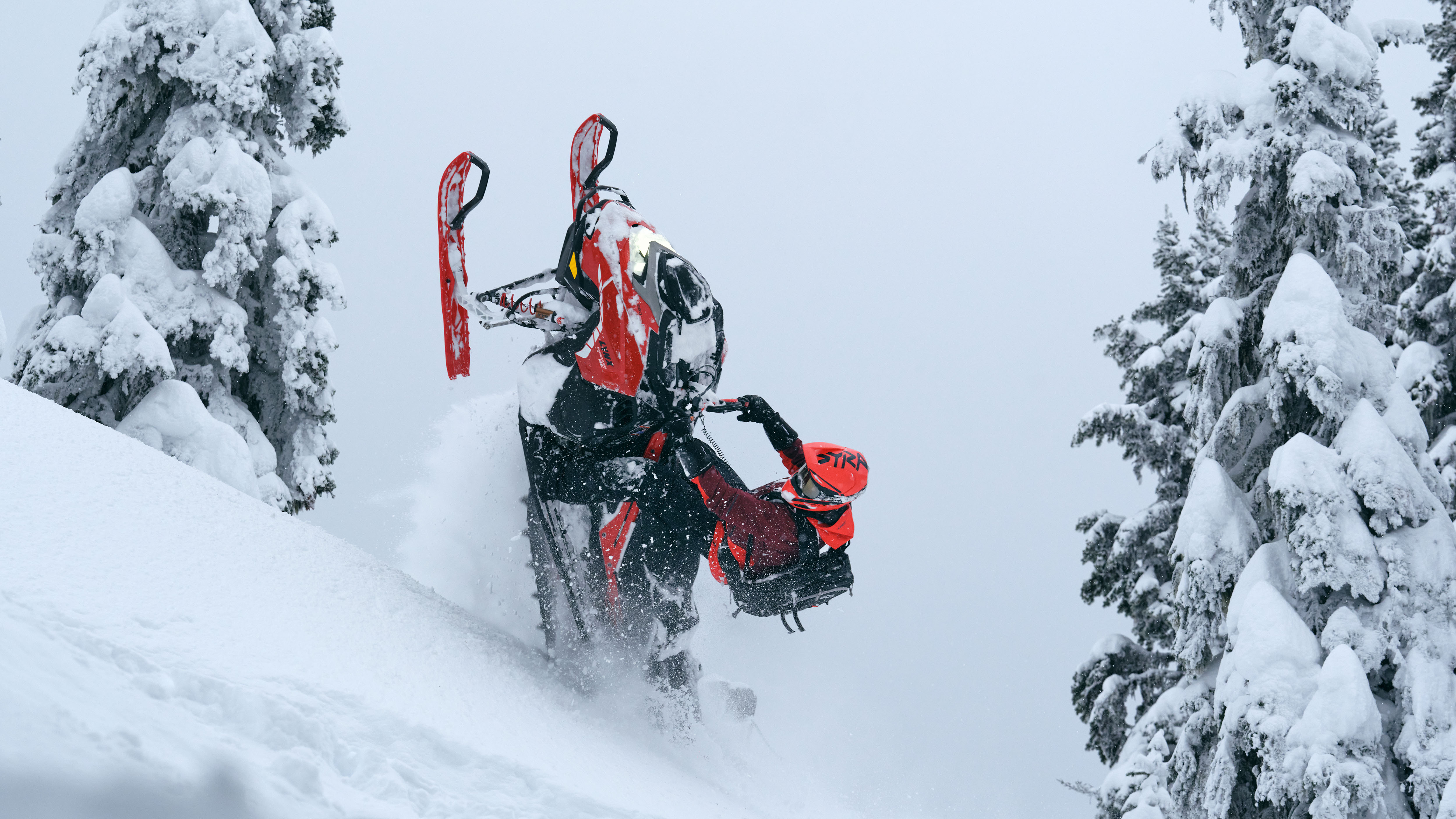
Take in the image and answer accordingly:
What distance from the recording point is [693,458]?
566cm

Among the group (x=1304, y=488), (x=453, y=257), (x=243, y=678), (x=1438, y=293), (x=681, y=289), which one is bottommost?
(x=243, y=678)

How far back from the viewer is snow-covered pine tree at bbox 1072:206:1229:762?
12.0m

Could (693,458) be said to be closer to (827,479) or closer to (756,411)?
(756,411)

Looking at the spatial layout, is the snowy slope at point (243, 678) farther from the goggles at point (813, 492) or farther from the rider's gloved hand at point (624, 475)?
the goggles at point (813, 492)

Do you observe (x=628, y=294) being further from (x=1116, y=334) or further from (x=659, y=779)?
(x=1116, y=334)

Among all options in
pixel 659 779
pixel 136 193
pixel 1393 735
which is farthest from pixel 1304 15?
pixel 136 193

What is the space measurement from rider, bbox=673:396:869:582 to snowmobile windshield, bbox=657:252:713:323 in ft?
1.88

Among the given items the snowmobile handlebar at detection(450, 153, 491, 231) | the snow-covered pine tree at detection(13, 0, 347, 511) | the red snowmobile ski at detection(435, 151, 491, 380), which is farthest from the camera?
the snow-covered pine tree at detection(13, 0, 347, 511)

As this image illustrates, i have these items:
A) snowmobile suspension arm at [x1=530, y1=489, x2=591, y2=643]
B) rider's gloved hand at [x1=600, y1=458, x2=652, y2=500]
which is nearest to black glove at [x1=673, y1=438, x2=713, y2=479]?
rider's gloved hand at [x1=600, y1=458, x2=652, y2=500]

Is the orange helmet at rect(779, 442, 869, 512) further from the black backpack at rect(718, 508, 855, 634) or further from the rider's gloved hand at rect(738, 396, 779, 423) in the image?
the rider's gloved hand at rect(738, 396, 779, 423)

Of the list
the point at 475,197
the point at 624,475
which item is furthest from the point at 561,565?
the point at 475,197

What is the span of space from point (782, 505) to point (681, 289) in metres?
1.19

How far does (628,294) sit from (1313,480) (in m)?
4.85

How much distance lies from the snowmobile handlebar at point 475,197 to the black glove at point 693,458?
1.96m
